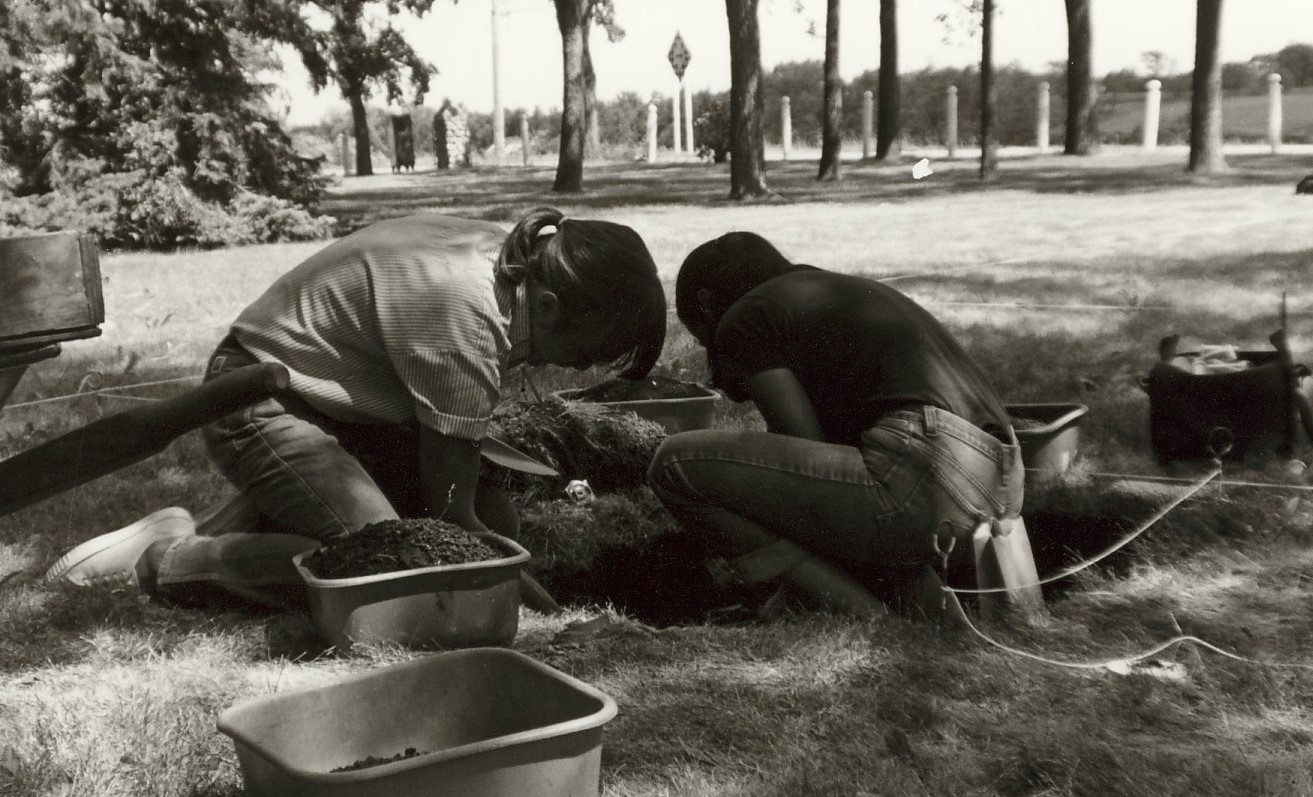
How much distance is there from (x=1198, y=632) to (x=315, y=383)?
2049 millimetres

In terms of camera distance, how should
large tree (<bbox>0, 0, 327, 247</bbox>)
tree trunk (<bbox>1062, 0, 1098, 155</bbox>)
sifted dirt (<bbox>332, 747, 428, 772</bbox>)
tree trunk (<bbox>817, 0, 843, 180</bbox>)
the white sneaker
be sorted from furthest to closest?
tree trunk (<bbox>1062, 0, 1098, 155</bbox>) < tree trunk (<bbox>817, 0, 843, 180</bbox>) < large tree (<bbox>0, 0, 327, 247</bbox>) < the white sneaker < sifted dirt (<bbox>332, 747, 428, 772</bbox>)

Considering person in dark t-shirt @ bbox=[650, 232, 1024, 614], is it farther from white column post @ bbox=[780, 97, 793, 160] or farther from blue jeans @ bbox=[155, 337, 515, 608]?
white column post @ bbox=[780, 97, 793, 160]

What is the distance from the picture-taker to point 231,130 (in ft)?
40.6

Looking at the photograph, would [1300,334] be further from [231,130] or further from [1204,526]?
[231,130]

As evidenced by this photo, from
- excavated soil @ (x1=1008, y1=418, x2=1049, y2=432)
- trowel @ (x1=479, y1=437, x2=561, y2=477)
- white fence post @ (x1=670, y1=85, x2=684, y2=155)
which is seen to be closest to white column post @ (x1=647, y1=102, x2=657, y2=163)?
white fence post @ (x1=670, y1=85, x2=684, y2=155)

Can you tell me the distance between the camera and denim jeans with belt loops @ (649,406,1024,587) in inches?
119

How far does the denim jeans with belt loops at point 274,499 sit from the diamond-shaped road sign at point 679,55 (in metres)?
18.1

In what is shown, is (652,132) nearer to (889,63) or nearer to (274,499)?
(889,63)

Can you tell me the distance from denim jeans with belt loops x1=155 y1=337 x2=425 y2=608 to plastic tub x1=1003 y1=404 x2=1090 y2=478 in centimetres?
186

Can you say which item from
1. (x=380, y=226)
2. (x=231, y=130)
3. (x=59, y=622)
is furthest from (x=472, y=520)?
(x=231, y=130)

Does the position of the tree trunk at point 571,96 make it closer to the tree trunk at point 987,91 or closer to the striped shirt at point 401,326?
the tree trunk at point 987,91

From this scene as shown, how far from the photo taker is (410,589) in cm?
278

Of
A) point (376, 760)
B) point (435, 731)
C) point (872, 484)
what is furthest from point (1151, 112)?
point (376, 760)

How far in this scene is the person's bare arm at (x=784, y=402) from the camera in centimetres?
312
